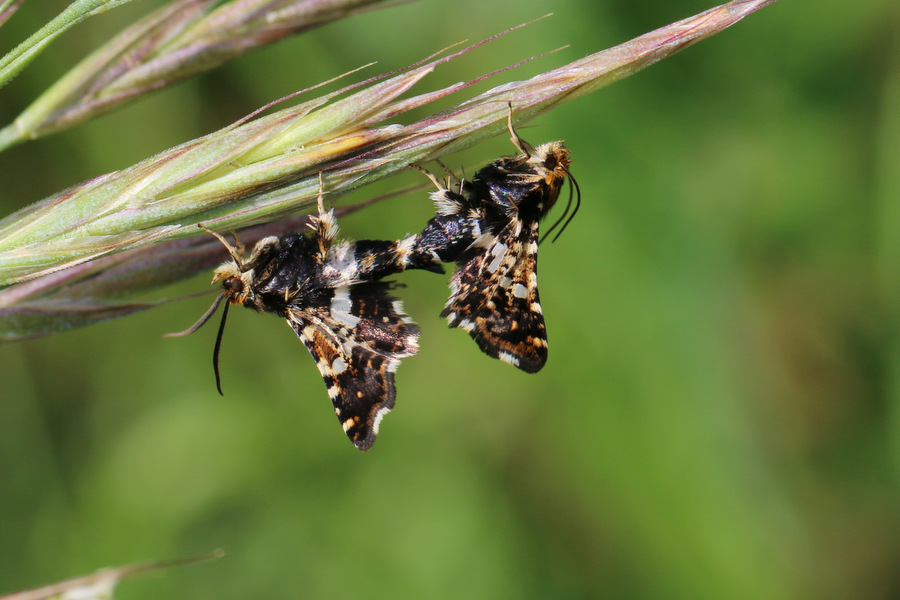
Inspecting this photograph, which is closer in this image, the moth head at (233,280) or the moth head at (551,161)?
the moth head at (233,280)

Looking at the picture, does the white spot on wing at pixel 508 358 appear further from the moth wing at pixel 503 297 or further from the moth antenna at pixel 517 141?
the moth antenna at pixel 517 141

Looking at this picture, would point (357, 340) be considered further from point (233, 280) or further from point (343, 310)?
point (233, 280)

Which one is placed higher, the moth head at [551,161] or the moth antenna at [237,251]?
the moth antenna at [237,251]

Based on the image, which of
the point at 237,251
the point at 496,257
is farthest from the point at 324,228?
the point at 496,257

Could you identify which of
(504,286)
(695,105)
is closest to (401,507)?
(504,286)

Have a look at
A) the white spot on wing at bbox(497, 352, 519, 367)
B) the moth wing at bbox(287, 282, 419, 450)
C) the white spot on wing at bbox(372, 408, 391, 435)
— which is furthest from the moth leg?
the white spot on wing at bbox(497, 352, 519, 367)

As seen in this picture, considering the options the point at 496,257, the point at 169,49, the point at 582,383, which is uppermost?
the point at 169,49

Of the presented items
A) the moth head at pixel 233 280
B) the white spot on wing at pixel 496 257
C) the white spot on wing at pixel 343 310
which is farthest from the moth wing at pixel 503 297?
the moth head at pixel 233 280
